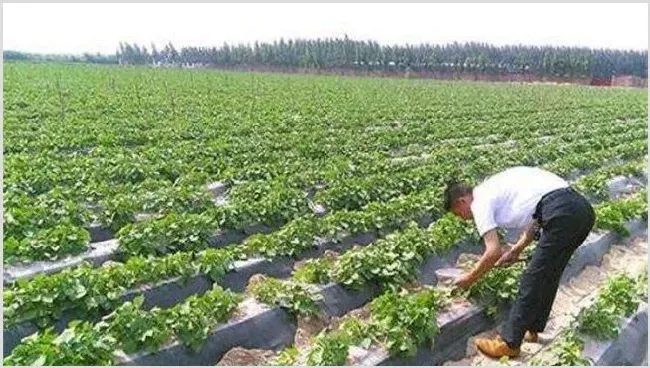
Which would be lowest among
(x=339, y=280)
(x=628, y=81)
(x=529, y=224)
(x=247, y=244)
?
(x=628, y=81)

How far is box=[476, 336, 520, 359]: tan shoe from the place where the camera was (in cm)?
548

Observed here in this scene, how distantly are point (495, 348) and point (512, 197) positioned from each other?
1.18m

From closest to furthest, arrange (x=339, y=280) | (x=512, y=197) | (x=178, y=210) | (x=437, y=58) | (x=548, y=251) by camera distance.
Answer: (x=548, y=251)
(x=512, y=197)
(x=339, y=280)
(x=178, y=210)
(x=437, y=58)

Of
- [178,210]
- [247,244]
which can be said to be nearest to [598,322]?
[247,244]

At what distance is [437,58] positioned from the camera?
97250 mm

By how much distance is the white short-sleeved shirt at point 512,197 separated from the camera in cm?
543

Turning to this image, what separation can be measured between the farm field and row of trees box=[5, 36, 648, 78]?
80576 mm

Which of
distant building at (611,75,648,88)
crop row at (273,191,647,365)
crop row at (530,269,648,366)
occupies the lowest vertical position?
distant building at (611,75,648,88)

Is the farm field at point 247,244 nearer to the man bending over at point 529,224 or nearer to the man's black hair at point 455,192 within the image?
the man bending over at point 529,224

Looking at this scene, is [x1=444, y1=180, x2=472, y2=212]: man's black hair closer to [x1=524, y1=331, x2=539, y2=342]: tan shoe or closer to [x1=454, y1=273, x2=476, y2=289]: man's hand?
[x1=454, y1=273, x2=476, y2=289]: man's hand

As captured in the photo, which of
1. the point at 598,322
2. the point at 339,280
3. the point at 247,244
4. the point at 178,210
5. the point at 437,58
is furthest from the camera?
the point at 437,58

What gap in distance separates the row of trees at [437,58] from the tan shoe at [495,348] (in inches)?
3463

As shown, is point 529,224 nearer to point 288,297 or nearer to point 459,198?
point 459,198

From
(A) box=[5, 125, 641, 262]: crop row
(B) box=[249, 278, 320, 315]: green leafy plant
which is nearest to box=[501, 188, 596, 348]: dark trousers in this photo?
(B) box=[249, 278, 320, 315]: green leafy plant
